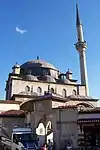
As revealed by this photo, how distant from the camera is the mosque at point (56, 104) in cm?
1666

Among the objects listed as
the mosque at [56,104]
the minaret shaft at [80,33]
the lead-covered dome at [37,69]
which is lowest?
the mosque at [56,104]

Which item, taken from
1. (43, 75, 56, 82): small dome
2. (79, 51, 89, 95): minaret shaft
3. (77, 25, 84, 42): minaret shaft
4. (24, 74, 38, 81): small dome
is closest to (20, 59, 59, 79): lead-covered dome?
(43, 75, 56, 82): small dome

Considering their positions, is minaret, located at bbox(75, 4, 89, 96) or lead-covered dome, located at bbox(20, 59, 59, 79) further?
lead-covered dome, located at bbox(20, 59, 59, 79)

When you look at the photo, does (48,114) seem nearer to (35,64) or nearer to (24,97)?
(24,97)

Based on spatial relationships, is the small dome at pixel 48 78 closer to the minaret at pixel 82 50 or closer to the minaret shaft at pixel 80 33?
Answer: the minaret at pixel 82 50

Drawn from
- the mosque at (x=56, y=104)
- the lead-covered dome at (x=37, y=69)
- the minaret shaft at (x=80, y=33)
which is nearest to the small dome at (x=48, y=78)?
the mosque at (x=56, y=104)

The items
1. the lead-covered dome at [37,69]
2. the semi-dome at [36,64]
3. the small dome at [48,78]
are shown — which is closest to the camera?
the small dome at [48,78]

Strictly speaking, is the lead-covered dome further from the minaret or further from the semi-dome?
the minaret

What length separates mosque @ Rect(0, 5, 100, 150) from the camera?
16.7 meters

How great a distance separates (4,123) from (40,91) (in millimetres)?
15116

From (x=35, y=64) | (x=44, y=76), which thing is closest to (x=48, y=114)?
(x=44, y=76)

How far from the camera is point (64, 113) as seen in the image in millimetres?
17891

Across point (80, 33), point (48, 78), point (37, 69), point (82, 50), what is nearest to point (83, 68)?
point (82, 50)

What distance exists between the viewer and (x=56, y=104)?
20.1 m
